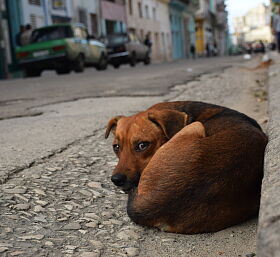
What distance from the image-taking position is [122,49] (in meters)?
26.1

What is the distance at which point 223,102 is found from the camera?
6.99 metres

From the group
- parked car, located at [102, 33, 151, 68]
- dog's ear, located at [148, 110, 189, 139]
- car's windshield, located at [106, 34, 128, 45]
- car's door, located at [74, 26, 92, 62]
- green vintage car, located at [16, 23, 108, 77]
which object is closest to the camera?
dog's ear, located at [148, 110, 189, 139]

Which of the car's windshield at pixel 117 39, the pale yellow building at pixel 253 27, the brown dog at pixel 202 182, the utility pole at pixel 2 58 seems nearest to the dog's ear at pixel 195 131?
the brown dog at pixel 202 182

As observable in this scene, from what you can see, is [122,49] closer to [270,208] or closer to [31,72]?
[31,72]

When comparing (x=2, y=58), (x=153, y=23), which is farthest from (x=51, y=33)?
(x=153, y=23)

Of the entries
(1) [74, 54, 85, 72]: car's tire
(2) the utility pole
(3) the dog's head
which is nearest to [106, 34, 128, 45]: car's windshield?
(2) the utility pole

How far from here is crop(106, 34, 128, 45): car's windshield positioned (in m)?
26.3

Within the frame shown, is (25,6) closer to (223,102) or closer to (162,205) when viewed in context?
(223,102)

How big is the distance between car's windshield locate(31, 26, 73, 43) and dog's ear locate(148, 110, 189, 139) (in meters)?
17.0

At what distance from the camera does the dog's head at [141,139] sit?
9.43 feet

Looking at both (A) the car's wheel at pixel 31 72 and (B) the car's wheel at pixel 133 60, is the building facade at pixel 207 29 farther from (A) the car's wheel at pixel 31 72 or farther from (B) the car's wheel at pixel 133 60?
(A) the car's wheel at pixel 31 72

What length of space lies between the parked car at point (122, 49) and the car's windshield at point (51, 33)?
624cm

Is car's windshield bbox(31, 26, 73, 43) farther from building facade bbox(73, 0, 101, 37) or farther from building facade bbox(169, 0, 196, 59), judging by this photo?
building facade bbox(169, 0, 196, 59)

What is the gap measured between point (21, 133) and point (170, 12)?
50861 millimetres
